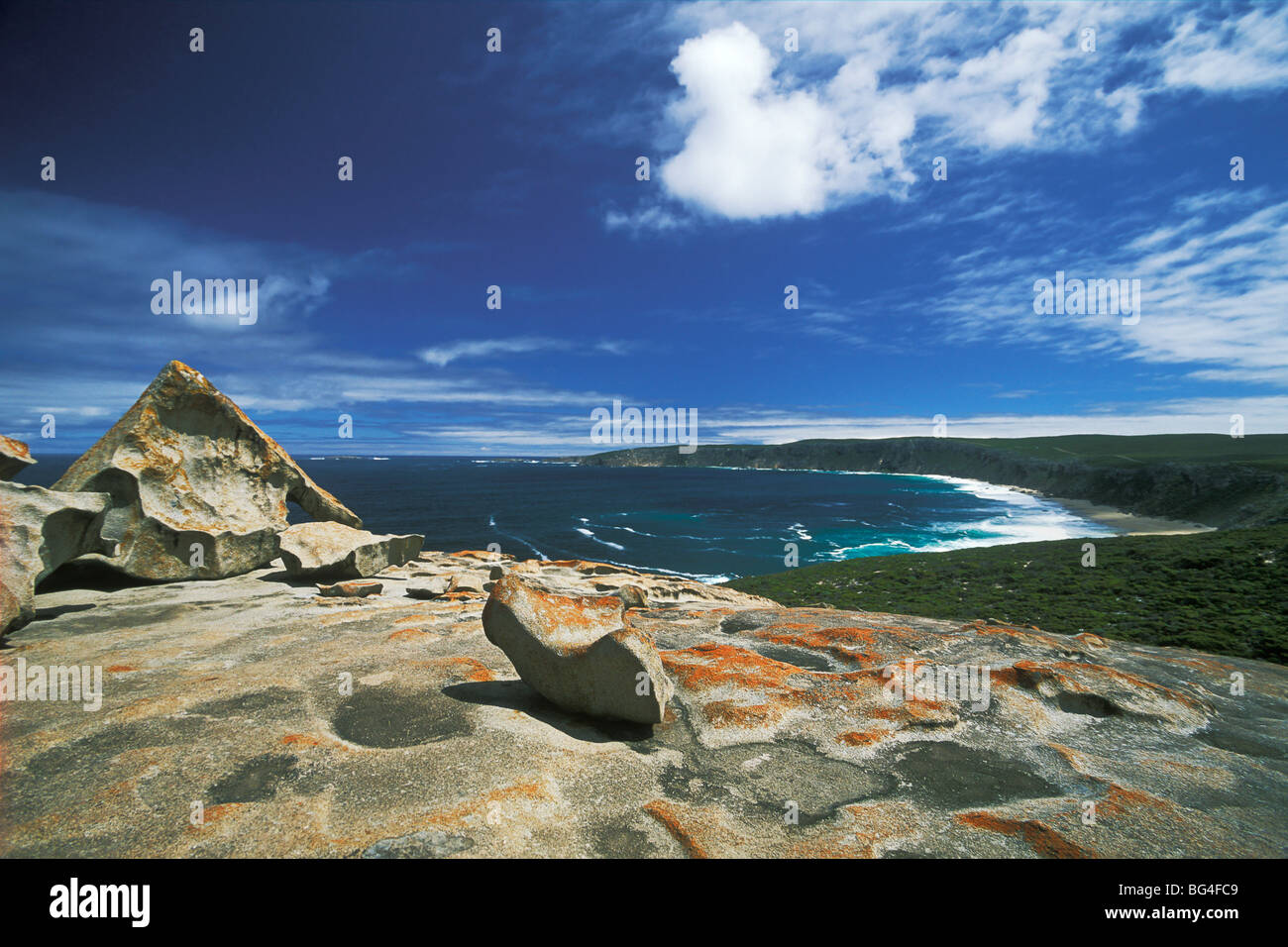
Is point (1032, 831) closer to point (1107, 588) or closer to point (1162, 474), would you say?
point (1107, 588)

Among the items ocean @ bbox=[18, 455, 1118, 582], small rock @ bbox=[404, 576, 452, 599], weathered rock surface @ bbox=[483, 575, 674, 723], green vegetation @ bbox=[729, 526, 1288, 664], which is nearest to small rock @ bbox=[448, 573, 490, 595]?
small rock @ bbox=[404, 576, 452, 599]

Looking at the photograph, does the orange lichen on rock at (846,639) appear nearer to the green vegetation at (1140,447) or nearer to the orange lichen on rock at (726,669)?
the orange lichen on rock at (726,669)

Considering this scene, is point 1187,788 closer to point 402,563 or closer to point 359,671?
point 359,671

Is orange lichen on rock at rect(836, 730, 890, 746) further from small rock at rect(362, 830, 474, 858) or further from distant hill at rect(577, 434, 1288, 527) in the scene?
distant hill at rect(577, 434, 1288, 527)

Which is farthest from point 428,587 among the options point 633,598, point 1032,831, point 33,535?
point 1032,831
